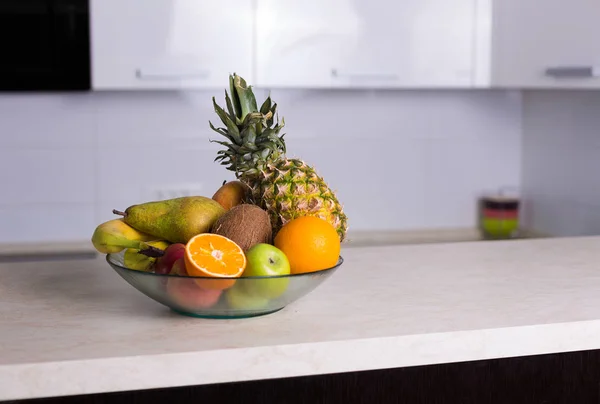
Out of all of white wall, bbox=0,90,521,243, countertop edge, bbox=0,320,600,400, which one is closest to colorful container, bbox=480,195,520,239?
white wall, bbox=0,90,521,243

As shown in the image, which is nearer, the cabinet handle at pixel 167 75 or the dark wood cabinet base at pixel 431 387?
the dark wood cabinet base at pixel 431 387

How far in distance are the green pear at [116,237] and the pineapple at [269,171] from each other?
0.61 ft

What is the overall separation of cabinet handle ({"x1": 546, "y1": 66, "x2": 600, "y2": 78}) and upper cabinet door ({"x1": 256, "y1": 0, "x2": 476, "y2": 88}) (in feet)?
1.05

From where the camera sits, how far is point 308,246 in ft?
3.76

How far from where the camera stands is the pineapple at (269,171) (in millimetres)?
1288

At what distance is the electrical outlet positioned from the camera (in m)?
2.99

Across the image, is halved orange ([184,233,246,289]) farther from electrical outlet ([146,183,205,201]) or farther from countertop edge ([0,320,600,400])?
electrical outlet ([146,183,205,201])

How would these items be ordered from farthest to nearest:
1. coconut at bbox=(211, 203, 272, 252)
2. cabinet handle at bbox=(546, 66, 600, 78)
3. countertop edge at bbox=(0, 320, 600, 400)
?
1. cabinet handle at bbox=(546, 66, 600, 78)
2. coconut at bbox=(211, 203, 272, 252)
3. countertop edge at bbox=(0, 320, 600, 400)

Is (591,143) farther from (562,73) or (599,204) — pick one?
(562,73)

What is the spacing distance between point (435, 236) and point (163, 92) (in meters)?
1.13

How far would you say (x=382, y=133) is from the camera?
10.3 ft

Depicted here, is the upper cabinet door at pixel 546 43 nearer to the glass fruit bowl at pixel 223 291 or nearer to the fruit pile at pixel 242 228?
the fruit pile at pixel 242 228

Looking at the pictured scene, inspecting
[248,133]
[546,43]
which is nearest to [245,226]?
[248,133]

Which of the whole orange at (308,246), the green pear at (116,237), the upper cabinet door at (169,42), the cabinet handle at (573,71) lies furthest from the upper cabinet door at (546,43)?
the green pear at (116,237)
